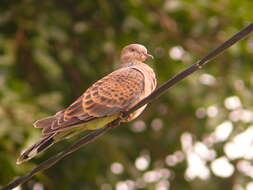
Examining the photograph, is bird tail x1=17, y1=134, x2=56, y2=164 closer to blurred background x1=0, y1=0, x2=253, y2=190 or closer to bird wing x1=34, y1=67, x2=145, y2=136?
bird wing x1=34, y1=67, x2=145, y2=136

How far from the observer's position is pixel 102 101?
3494mm

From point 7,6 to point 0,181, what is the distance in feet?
5.43

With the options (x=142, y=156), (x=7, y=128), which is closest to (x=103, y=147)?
(x=142, y=156)

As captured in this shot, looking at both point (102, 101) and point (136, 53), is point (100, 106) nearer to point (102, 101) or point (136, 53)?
point (102, 101)

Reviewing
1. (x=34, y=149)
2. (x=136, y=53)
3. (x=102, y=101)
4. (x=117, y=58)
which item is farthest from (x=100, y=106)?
(x=117, y=58)

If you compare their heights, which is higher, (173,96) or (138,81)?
(173,96)

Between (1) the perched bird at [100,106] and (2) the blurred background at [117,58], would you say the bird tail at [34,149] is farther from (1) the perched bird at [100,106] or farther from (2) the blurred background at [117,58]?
(2) the blurred background at [117,58]

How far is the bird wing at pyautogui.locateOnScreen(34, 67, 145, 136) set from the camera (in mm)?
3223

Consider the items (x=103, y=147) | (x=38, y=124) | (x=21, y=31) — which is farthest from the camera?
(x=103, y=147)

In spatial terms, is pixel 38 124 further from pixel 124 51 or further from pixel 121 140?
pixel 121 140

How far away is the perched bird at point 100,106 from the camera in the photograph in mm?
3166

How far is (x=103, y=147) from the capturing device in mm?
5941

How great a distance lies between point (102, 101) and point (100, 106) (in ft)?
0.24

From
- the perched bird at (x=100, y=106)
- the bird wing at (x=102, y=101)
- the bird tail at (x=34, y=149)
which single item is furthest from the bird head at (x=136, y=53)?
the bird tail at (x=34, y=149)
